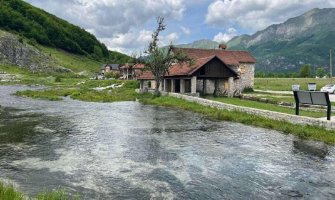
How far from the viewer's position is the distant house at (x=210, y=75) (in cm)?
4862

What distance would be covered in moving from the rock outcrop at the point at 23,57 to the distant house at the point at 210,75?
90.8 m

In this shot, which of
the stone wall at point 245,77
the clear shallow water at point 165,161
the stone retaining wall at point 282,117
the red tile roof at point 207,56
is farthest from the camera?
the stone wall at point 245,77

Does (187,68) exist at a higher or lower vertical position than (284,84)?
higher

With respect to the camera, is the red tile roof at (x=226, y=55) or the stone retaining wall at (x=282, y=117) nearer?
the stone retaining wall at (x=282, y=117)

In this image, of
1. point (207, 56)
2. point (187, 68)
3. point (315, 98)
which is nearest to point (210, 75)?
point (187, 68)

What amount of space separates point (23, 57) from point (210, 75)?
11905 centimetres

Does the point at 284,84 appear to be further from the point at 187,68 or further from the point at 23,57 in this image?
the point at 23,57

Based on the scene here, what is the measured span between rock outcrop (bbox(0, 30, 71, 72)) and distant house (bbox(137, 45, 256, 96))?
298 ft

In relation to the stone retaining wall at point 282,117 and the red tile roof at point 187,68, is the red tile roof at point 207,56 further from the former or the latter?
the stone retaining wall at point 282,117

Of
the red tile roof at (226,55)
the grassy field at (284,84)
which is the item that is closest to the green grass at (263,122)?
the red tile roof at (226,55)

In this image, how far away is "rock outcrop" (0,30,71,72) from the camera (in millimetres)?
141250

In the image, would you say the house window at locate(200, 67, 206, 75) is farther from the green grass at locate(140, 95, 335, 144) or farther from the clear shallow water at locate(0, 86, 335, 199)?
the clear shallow water at locate(0, 86, 335, 199)

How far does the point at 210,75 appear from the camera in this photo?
160 feet

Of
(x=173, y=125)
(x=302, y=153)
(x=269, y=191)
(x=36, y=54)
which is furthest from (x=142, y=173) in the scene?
(x=36, y=54)
